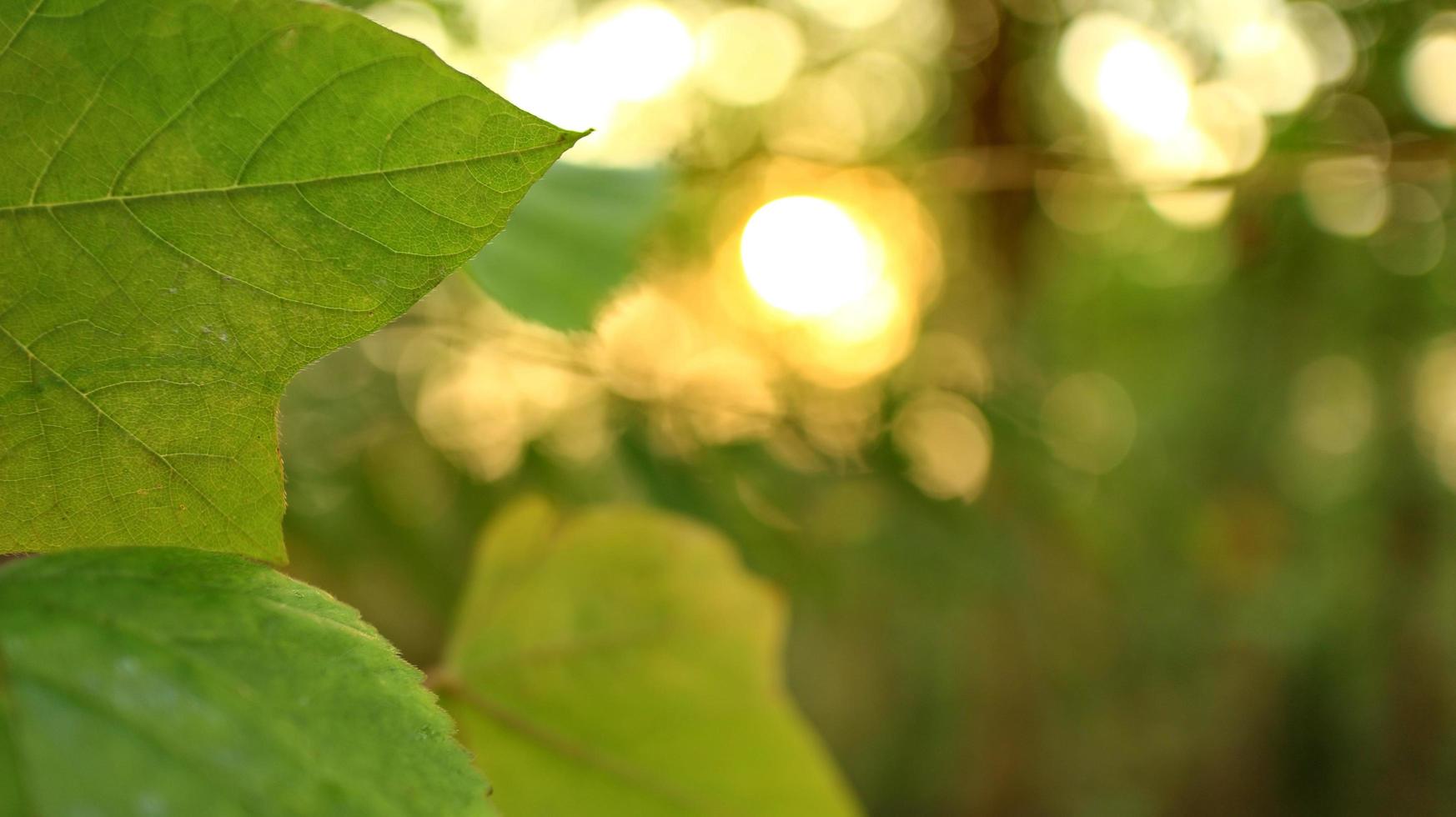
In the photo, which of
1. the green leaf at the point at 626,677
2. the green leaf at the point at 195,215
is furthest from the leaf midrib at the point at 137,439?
the green leaf at the point at 626,677

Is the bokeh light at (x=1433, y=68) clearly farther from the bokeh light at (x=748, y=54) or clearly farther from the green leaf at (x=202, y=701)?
the green leaf at (x=202, y=701)

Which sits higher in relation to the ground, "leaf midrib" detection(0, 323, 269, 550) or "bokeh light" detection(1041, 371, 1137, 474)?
"bokeh light" detection(1041, 371, 1137, 474)

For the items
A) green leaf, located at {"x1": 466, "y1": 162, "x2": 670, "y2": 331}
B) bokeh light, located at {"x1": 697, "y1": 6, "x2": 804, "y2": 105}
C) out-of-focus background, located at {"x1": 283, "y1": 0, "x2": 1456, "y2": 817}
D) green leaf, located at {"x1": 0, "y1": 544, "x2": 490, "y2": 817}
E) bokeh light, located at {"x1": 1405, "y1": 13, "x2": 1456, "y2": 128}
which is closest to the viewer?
green leaf, located at {"x1": 0, "y1": 544, "x2": 490, "y2": 817}

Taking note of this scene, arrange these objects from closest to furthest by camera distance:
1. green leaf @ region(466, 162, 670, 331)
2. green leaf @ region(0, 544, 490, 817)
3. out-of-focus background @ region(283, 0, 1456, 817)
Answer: green leaf @ region(0, 544, 490, 817), green leaf @ region(466, 162, 670, 331), out-of-focus background @ region(283, 0, 1456, 817)

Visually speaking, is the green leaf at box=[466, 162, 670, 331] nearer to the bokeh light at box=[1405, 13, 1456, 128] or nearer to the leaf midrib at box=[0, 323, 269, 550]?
the leaf midrib at box=[0, 323, 269, 550]

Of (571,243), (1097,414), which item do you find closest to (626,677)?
(571,243)

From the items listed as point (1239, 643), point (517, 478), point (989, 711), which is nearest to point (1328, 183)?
point (517, 478)

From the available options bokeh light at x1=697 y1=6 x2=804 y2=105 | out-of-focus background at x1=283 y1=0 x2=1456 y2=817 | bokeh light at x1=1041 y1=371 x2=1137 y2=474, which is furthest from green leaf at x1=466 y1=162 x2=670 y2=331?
bokeh light at x1=697 y1=6 x2=804 y2=105
